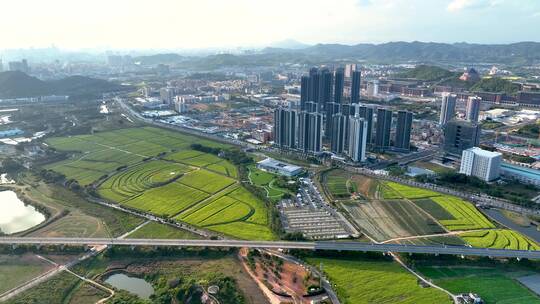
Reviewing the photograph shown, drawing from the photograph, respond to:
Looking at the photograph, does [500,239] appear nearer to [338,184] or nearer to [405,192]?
[405,192]

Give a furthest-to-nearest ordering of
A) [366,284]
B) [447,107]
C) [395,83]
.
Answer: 1. [395,83]
2. [447,107]
3. [366,284]

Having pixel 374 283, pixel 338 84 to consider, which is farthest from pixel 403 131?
pixel 374 283

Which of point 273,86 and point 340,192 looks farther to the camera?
point 273,86

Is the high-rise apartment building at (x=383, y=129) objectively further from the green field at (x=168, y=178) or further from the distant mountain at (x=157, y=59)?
the distant mountain at (x=157, y=59)

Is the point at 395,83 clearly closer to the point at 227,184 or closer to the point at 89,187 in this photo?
the point at 227,184

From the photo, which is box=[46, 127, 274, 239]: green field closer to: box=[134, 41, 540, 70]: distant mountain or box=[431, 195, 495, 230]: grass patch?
box=[431, 195, 495, 230]: grass patch

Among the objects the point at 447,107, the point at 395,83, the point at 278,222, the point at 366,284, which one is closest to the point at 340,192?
the point at 278,222

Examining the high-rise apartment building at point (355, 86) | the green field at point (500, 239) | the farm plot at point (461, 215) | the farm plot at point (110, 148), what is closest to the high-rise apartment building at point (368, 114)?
the farm plot at point (461, 215)
